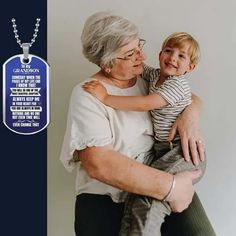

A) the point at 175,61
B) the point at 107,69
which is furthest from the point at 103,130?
the point at 175,61

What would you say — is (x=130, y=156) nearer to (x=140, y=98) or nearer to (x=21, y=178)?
(x=140, y=98)

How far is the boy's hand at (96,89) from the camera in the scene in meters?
1.36

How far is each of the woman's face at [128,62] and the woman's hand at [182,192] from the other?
346 mm

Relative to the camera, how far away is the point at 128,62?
139cm

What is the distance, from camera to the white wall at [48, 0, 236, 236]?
5.59ft

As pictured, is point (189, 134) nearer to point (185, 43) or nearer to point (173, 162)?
point (173, 162)

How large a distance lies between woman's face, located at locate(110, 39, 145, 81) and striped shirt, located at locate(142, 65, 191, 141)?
9cm

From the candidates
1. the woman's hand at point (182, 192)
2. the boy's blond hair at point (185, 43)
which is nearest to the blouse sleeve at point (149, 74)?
the boy's blond hair at point (185, 43)

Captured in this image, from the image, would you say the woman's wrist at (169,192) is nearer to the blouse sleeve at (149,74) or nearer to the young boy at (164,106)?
the young boy at (164,106)

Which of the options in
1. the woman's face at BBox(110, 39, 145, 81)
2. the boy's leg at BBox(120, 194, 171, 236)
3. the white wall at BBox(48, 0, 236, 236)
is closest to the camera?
the boy's leg at BBox(120, 194, 171, 236)

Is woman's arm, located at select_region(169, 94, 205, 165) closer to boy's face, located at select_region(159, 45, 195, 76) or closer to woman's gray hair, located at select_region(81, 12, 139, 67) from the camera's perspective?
boy's face, located at select_region(159, 45, 195, 76)

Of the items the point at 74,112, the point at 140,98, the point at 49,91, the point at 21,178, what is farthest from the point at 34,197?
the point at 140,98

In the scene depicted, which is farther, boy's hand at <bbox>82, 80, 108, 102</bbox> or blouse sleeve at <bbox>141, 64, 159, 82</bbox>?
blouse sleeve at <bbox>141, 64, 159, 82</bbox>

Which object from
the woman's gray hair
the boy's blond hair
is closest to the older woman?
the woman's gray hair
